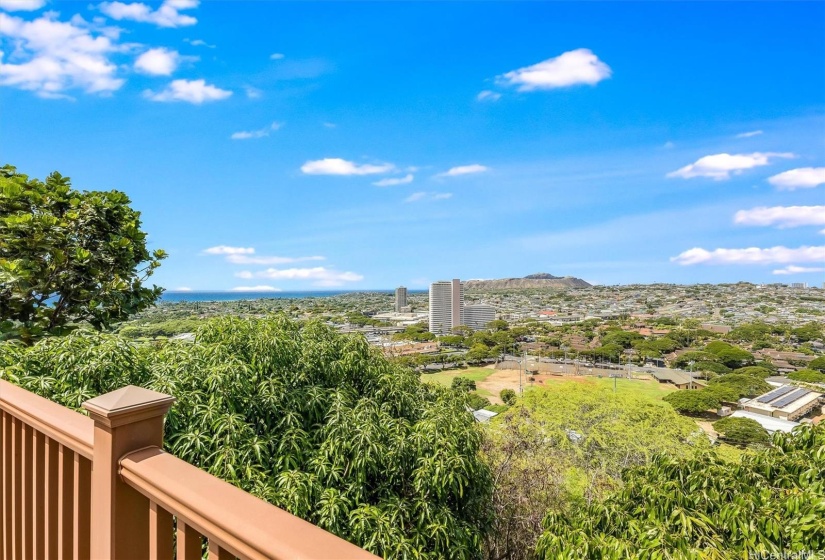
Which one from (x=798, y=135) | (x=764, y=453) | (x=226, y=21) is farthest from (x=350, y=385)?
(x=798, y=135)

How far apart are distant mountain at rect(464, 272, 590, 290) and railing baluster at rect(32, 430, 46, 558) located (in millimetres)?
88447

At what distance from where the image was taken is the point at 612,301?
66.2m

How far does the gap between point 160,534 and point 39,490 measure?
82 cm

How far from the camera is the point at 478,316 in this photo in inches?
2174

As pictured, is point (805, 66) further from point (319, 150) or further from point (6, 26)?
point (6, 26)

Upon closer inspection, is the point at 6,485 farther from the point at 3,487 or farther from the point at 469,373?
the point at 469,373

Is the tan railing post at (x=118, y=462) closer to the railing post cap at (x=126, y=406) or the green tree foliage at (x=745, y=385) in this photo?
the railing post cap at (x=126, y=406)

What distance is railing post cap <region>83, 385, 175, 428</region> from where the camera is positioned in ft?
3.12

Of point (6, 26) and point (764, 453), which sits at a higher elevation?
point (6, 26)

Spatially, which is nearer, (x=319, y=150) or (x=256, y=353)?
(x=256, y=353)

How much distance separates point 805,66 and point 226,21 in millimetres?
31734

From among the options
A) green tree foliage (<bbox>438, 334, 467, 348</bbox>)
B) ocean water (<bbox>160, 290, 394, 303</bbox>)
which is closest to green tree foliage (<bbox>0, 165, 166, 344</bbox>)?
ocean water (<bbox>160, 290, 394, 303</bbox>)

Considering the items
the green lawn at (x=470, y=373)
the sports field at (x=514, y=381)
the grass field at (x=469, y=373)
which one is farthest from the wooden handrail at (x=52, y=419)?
the green lawn at (x=470, y=373)

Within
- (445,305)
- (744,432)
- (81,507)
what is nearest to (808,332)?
(744,432)
